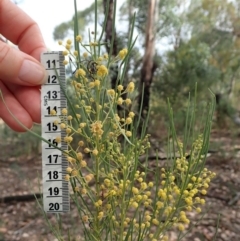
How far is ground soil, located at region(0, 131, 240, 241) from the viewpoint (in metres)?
1.69

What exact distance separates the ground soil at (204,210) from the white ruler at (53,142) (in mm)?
677

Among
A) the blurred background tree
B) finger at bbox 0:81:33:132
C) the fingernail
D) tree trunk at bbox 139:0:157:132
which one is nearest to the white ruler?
the fingernail

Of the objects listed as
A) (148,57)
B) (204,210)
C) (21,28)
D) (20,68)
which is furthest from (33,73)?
(148,57)

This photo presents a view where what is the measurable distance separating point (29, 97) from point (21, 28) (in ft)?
0.72

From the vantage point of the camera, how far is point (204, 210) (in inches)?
72.6

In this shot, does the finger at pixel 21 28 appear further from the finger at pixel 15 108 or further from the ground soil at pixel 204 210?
the ground soil at pixel 204 210

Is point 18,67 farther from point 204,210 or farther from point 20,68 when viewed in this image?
point 204,210

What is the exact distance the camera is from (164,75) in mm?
3926

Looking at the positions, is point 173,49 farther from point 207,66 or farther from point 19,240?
point 19,240

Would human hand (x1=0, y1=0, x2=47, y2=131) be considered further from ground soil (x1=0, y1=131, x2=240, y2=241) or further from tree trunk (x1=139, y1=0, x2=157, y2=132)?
tree trunk (x1=139, y1=0, x2=157, y2=132)

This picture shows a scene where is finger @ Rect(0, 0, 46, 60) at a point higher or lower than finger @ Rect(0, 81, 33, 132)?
higher

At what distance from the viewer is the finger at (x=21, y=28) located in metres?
0.73

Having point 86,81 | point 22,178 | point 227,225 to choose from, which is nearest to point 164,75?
point 22,178

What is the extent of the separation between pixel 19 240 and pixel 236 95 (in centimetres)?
508
